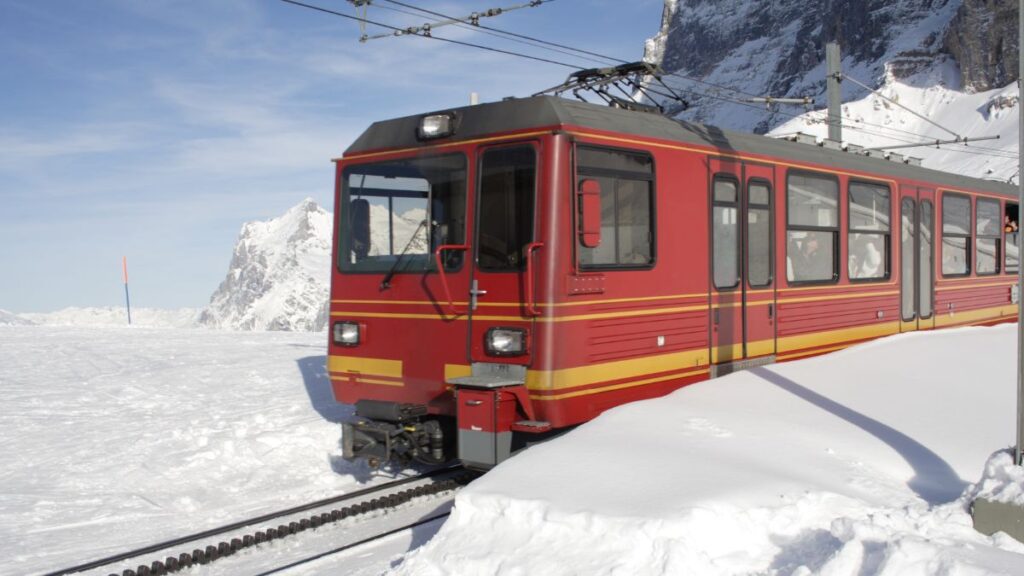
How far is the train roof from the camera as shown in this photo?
7078 millimetres

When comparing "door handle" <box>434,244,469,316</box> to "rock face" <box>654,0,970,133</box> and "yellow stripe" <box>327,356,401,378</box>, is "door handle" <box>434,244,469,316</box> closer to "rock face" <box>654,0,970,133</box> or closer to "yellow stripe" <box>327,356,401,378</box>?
"yellow stripe" <box>327,356,401,378</box>

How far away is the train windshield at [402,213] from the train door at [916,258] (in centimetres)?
667

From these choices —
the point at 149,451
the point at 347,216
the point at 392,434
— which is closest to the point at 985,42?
the point at 347,216

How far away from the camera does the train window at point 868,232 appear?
10.7 m

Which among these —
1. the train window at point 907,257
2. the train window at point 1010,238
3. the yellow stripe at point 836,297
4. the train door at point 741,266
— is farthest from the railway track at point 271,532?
the train window at point 1010,238

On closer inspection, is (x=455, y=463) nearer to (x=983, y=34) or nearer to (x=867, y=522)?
(x=867, y=522)

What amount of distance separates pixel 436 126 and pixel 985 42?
120 meters

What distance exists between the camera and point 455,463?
28.7 ft

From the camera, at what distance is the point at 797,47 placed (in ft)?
543

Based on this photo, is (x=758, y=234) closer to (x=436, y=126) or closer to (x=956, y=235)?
(x=436, y=126)

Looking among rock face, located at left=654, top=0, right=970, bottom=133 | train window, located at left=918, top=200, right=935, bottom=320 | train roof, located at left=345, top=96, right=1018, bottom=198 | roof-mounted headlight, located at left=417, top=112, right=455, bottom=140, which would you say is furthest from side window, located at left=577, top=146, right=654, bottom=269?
rock face, located at left=654, top=0, right=970, bottom=133

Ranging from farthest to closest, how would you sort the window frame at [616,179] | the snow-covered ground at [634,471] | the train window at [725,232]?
the train window at [725,232] < the window frame at [616,179] < the snow-covered ground at [634,471]

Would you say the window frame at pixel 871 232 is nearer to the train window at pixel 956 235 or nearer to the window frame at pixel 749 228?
the window frame at pixel 749 228

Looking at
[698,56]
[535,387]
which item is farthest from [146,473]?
[698,56]
